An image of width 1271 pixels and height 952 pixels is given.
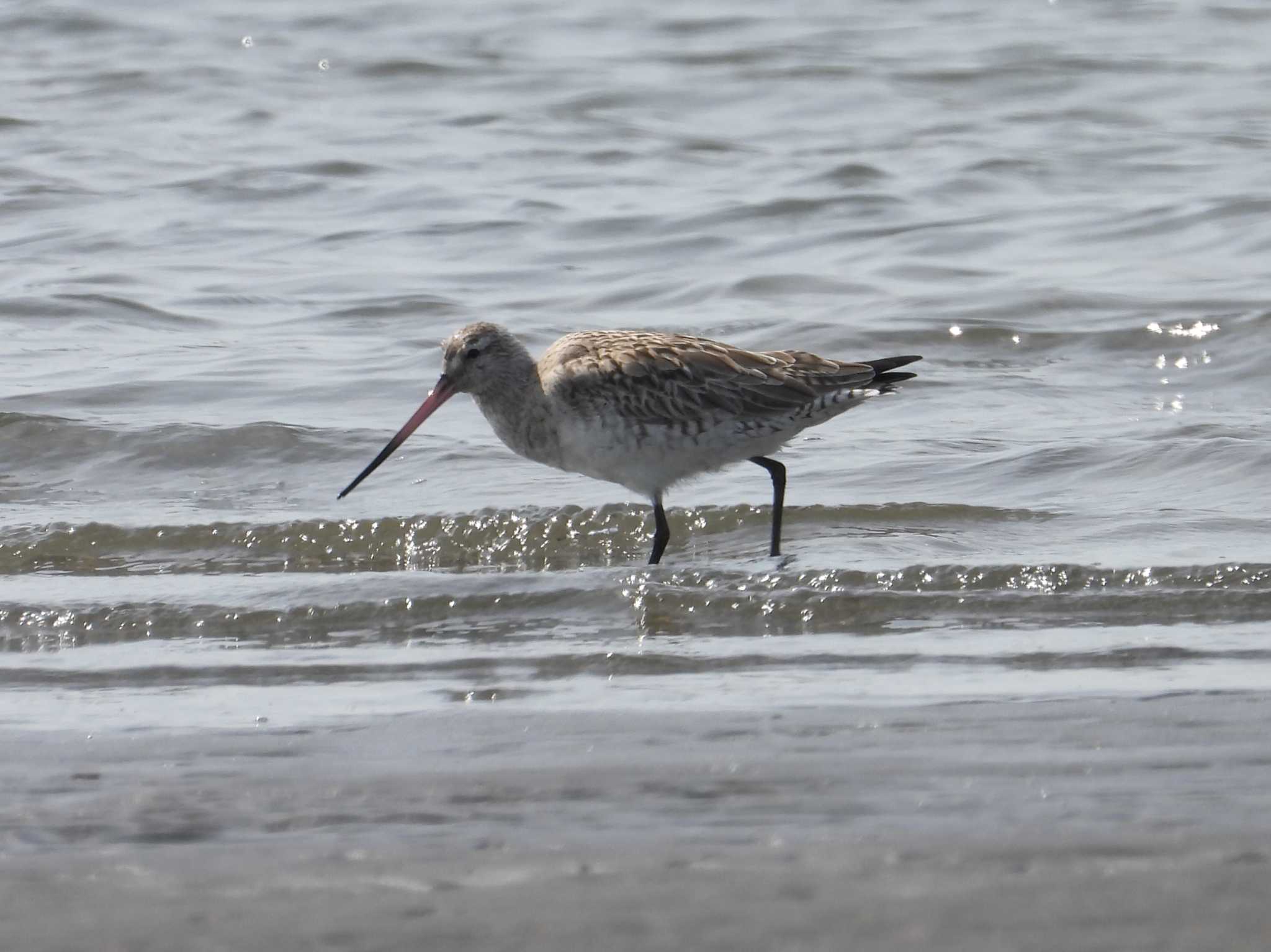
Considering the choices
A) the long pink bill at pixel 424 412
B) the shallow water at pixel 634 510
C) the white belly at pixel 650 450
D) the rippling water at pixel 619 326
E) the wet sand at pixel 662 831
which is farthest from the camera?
the long pink bill at pixel 424 412

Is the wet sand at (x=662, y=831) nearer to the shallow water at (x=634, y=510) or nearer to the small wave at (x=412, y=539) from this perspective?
the shallow water at (x=634, y=510)

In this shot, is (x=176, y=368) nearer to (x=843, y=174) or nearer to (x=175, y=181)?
(x=175, y=181)

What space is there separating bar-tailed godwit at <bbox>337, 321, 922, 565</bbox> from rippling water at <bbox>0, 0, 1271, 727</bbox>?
419 millimetres

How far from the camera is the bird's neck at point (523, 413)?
732 cm

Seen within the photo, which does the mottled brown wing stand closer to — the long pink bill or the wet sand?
the long pink bill

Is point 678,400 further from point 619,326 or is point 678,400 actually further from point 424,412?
point 619,326

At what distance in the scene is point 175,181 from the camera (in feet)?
48.1

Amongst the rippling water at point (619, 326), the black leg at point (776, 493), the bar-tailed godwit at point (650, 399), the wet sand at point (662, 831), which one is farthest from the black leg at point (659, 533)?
the wet sand at point (662, 831)

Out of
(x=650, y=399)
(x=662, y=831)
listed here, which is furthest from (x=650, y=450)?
(x=662, y=831)

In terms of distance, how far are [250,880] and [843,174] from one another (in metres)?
11.7

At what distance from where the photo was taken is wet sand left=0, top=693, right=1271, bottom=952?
10.4 feet

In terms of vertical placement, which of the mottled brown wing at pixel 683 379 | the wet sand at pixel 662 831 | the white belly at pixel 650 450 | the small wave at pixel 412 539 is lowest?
the wet sand at pixel 662 831

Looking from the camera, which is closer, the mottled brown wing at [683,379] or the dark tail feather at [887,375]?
the mottled brown wing at [683,379]

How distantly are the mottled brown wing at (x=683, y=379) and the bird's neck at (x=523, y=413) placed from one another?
0.09 metres
